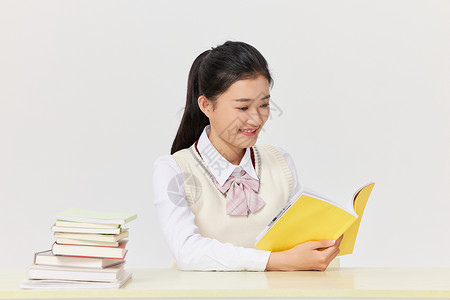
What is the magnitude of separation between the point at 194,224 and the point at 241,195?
26 cm

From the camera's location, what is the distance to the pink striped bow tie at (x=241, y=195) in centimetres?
239

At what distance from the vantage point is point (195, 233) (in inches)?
85.1

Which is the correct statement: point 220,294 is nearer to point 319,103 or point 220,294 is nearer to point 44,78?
point 319,103

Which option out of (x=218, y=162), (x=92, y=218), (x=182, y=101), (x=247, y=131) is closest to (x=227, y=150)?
(x=218, y=162)

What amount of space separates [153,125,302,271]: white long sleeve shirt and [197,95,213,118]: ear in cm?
9

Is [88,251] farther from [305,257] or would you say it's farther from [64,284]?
[305,257]

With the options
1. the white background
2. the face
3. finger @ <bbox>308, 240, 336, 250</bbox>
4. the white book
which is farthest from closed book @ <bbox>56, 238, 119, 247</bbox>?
the white background

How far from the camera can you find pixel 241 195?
94.9 inches

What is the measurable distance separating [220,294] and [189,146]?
1069mm

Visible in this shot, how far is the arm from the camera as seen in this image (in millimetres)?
2000

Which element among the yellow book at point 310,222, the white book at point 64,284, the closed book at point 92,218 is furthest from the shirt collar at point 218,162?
the white book at point 64,284

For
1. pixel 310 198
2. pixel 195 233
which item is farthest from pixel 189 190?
pixel 310 198

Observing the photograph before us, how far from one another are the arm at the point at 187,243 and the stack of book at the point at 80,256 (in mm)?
328

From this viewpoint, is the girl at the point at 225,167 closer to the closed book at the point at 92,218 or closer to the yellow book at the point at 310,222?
the yellow book at the point at 310,222
